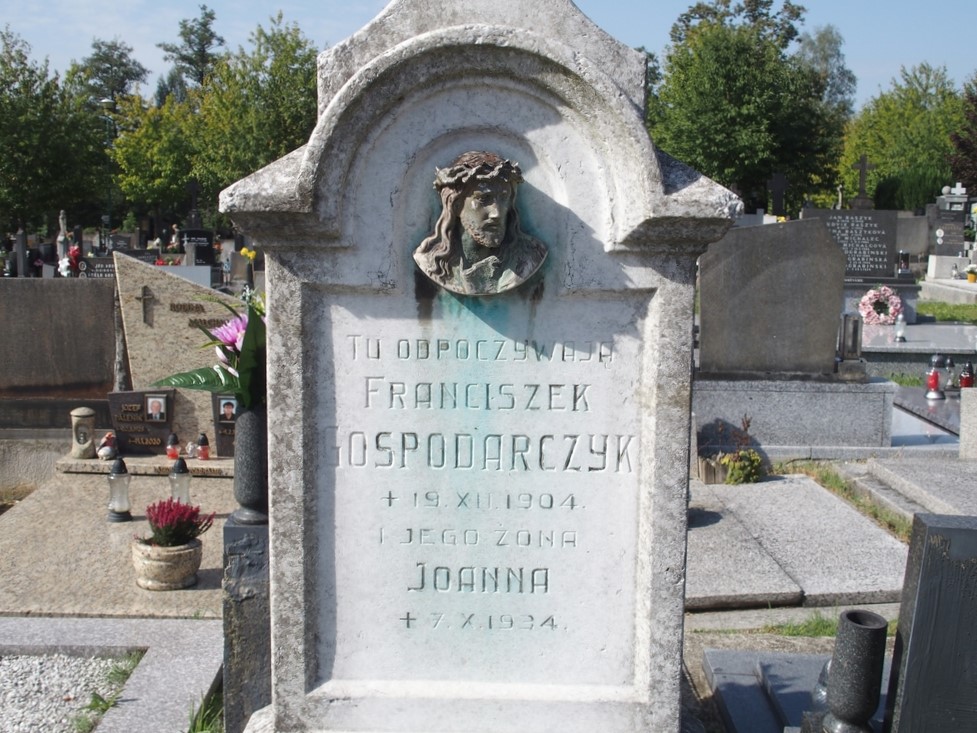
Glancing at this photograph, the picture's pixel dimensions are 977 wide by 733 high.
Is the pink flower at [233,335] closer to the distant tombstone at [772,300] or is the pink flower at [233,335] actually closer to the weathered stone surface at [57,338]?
the distant tombstone at [772,300]

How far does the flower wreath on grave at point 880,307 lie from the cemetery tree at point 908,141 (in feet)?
88.6

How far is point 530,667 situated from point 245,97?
32445mm

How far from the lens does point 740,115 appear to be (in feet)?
Answer: 111

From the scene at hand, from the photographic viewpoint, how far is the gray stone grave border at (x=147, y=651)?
159 inches

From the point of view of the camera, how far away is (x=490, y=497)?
331 centimetres

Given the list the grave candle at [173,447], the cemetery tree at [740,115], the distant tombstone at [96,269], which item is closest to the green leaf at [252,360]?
the grave candle at [173,447]

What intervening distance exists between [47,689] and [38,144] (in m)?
29.5

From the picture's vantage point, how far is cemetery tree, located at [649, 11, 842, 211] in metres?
33.9

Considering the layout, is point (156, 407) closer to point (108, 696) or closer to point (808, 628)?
point (108, 696)

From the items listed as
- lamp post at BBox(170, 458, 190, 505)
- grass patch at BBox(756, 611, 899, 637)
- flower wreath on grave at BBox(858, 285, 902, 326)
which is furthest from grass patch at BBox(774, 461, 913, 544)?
flower wreath on grave at BBox(858, 285, 902, 326)

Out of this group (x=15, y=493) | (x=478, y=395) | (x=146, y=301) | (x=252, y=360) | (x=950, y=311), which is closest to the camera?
(x=478, y=395)

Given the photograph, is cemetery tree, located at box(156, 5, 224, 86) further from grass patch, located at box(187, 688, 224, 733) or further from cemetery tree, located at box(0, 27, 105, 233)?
grass patch, located at box(187, 688, 224, 733)

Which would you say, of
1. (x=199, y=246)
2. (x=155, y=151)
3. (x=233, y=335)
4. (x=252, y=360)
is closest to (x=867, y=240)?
(x=199, y=246)

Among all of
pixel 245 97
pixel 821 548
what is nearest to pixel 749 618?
pixel 821 548
